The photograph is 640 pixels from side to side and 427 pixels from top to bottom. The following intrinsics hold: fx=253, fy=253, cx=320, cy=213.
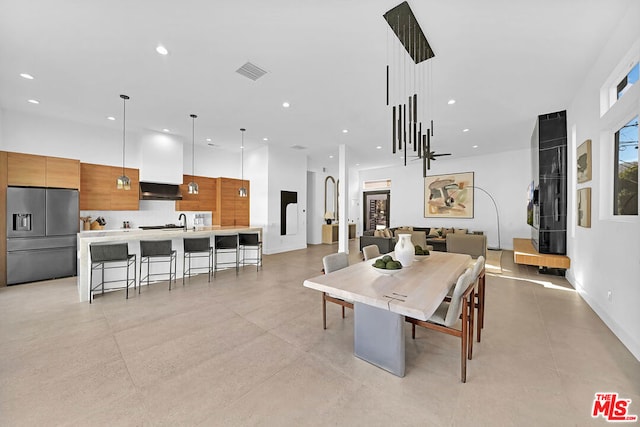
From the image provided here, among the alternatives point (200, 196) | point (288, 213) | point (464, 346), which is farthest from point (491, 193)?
point (200, 196)

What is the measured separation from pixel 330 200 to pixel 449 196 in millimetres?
4618

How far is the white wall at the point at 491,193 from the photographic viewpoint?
7.97 m

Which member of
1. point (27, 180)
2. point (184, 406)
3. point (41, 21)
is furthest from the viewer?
point (27, 180)

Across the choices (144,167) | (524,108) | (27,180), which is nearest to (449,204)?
(524,108)

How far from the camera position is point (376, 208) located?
11.5 m

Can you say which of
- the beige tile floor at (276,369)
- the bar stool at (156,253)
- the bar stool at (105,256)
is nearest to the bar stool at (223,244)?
the bar stool at (156,253)

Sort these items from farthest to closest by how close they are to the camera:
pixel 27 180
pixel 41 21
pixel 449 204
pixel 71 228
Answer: pixel 449 204, pixel 71 228, pixel 27 180, pixel 41 21

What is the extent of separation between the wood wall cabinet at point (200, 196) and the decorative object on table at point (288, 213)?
202 centimetres

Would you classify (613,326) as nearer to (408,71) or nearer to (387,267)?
(387,267)

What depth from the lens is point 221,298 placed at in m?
3.81

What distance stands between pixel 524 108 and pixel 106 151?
8.75 m

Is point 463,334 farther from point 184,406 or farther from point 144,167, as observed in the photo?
point 144,167

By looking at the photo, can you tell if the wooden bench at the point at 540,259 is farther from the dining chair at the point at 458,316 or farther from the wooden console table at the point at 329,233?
the wooden console table at the point at 329,233

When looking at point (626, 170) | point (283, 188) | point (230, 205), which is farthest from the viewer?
point (283, 188)
